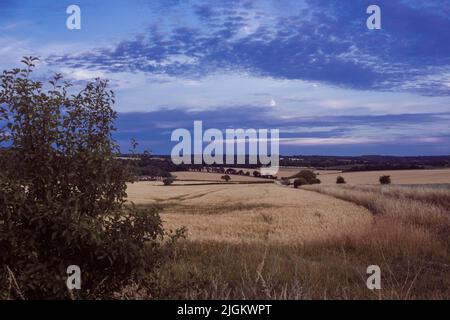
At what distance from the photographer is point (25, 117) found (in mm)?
7156

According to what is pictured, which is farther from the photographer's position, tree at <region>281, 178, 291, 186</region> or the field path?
tree at <region>281, 178, 291, 186</region>

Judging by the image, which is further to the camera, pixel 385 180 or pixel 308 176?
pixel 308 176

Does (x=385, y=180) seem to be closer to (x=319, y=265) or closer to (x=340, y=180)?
(x=340, y=180)

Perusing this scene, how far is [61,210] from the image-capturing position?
6.66m

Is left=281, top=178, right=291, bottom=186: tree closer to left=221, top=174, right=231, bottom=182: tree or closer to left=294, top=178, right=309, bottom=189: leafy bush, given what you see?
left=294, top=178, right=309, bottom=189: leafy bush

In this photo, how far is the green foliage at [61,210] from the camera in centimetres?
652

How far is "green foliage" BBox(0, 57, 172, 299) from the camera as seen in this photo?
21.4ft

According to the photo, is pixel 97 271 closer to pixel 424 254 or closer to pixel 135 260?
Result: pixel 135 260

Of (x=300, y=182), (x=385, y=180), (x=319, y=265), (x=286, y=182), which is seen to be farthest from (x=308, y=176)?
(x=319, y=265)

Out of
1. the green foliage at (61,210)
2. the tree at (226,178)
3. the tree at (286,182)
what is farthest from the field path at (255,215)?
the tree at (286,182)

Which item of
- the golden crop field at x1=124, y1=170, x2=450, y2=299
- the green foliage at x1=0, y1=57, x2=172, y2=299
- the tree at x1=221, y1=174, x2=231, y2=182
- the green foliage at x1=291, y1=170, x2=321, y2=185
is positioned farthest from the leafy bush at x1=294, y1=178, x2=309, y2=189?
the green foliage at x1=0, y1=57, x2=172, y2=299

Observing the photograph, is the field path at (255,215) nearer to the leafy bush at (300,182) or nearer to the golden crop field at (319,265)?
the golden crop field at (319,265)
